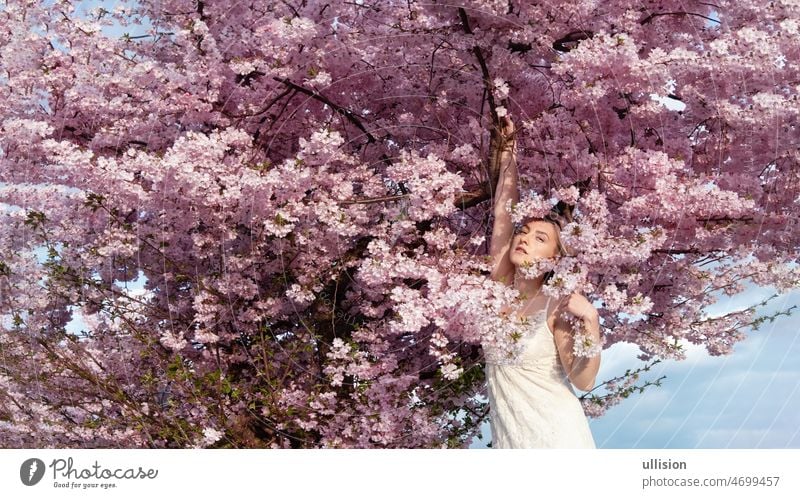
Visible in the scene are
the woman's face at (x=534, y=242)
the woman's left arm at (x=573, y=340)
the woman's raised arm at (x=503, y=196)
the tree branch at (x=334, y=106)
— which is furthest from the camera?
the tree branch at (x=334, y=106)

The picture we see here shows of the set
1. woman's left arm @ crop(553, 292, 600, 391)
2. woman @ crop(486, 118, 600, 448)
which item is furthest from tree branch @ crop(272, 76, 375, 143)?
woman's left arm @ crop(553, 292, 600, 391)

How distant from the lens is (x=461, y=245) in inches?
323

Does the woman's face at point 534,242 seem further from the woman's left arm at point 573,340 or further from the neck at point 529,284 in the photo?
the woman's left arm at point 573,340

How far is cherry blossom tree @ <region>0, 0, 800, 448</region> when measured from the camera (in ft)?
23.4

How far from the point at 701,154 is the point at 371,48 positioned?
3.42 metres

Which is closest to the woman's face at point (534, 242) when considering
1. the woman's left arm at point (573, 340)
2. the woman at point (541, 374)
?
the woman at point (541, 374)

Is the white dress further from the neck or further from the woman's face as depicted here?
the woman's face

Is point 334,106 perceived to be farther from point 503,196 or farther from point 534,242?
point 534,242

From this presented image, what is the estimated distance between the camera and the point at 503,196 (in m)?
7.47

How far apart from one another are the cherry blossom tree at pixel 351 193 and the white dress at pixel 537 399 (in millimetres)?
416

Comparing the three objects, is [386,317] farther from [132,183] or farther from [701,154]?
[701,154]

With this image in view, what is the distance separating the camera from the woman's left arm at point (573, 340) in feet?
21.7

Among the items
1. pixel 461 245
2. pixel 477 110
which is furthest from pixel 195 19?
pixel 461 245
